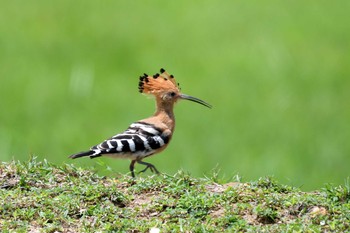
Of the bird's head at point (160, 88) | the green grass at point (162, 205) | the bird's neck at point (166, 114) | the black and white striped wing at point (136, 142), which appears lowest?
the green grass at point (162, 205)

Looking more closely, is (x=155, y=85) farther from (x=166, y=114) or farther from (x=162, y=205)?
(x=162, y=205)

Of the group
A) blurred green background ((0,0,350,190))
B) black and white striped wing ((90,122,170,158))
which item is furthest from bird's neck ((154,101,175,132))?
blurred green background ((0,0,350,190))

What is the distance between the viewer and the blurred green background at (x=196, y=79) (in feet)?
59.4

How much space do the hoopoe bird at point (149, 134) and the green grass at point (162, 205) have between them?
41 centimetres

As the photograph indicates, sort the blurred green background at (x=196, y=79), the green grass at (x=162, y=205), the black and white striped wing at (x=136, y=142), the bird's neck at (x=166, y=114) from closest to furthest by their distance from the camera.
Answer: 1. the green grass at (x=162, y=205)
2. the black and white striped wing at (x=136, y=142)
3. the bird's neck at (x=166, y=114)
4. the blurred green background at (x=196, y=79)

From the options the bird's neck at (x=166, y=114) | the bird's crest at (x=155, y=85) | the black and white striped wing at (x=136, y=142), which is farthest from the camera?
the bird's crest at (x=155, y=85)

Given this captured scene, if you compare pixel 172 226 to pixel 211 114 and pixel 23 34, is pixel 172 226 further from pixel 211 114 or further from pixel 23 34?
pixel 23 34

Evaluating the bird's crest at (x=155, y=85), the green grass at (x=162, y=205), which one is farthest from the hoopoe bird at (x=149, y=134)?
the green grass at (x=162, y=205)

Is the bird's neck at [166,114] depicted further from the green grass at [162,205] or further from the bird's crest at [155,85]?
the green grass at [162,205]

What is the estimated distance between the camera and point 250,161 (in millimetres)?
17594

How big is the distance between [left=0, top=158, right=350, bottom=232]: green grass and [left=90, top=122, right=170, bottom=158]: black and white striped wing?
398 millimetres

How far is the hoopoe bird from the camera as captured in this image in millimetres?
10406

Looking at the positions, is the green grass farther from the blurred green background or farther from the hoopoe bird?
the blurred green background

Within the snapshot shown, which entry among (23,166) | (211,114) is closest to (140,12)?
(211,114)
